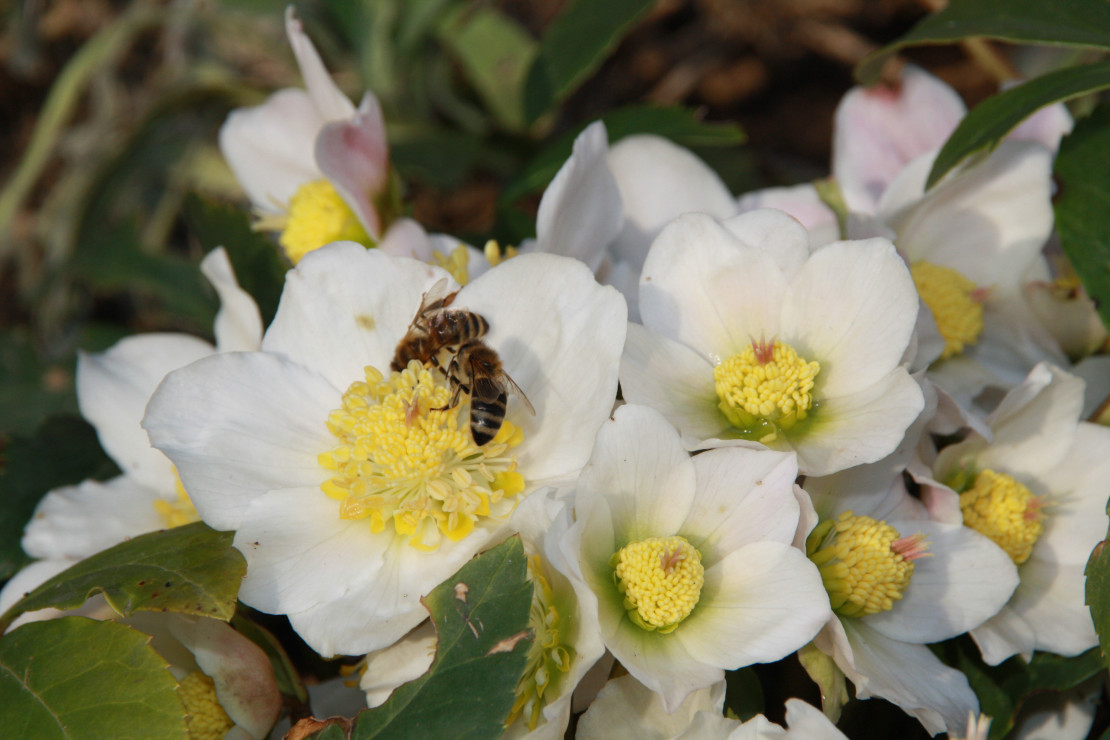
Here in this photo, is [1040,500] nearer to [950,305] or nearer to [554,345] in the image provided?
[950,305]

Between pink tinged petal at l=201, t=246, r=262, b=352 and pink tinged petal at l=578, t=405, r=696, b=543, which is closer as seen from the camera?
pink tinged petal at l=578, t=405, r=696, b=543

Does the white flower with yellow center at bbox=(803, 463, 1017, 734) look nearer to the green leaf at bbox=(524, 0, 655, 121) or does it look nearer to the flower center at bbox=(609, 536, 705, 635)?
the flower center at bbox=(609, 536, 705, 635)

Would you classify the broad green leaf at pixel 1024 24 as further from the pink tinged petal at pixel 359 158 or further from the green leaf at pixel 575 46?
the pink tinged petal at pixel 359 158

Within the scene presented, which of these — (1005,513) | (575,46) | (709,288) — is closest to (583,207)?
(709,288)

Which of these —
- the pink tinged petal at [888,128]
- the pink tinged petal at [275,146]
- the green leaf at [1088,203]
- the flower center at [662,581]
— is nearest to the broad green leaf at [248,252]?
the pink tinged petal at [275,146]

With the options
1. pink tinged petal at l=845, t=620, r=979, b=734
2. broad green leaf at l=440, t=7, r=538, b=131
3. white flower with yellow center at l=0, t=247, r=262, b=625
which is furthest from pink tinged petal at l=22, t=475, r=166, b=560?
broad green leaf at l=440, t=7, r=538, b=131

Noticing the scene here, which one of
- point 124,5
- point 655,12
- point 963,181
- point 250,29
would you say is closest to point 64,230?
point 250,29
